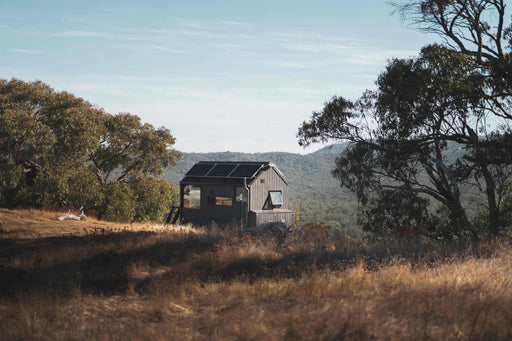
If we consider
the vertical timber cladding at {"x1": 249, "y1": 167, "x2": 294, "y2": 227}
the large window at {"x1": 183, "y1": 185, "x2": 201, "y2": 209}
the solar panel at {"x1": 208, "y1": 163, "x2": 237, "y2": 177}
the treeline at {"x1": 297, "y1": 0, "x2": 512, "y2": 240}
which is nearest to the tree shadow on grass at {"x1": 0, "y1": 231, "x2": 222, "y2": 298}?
the treeline at {"x1": 297, "y1": 0, "x2": 512, "y2": 240}

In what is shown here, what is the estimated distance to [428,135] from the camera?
699 inches

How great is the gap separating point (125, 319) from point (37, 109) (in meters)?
29.1

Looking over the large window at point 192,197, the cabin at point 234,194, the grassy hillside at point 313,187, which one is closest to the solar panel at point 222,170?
the cabin at point 234,194

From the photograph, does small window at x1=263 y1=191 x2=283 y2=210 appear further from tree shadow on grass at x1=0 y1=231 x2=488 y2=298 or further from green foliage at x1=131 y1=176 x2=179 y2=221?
tree shadow on grass at x1=0 y1=231 x2=488 y2=298

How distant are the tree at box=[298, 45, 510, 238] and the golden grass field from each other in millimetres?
5100

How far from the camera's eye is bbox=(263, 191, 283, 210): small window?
37688 millimetres

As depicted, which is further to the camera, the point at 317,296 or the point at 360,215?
the point at 360,215

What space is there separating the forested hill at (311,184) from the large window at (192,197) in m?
57.3

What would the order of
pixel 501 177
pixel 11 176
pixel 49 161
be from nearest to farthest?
pixel 501 177
pixel 11 176
pixel 49 161

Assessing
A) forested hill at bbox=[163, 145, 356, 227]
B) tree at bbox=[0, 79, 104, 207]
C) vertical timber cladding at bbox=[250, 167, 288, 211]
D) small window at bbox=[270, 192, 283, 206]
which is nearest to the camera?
tree at bbox=[0, 79, 104, 207]

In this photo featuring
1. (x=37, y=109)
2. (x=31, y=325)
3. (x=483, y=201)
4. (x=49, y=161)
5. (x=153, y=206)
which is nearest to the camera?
(x=31, y=325)

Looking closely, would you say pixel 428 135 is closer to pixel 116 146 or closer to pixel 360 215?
pixel 360 215

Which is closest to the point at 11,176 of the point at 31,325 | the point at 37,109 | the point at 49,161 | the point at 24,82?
the point at 49,161

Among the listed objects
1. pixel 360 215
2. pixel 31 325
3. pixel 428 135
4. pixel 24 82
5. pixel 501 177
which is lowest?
pixel 31 325
